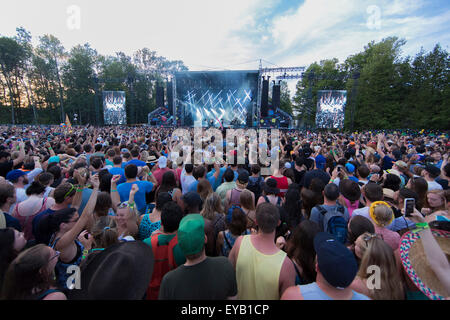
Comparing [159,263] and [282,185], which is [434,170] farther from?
[159,263]

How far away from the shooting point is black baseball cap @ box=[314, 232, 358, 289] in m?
1.14

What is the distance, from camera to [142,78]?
158 feet

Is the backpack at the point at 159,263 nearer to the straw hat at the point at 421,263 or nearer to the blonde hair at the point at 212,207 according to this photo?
the blonde hair at the point at 212,207

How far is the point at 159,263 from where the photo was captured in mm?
1900

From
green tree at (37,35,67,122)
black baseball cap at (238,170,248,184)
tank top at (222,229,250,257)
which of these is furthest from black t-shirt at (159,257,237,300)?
green tree at (37,35,67,122)

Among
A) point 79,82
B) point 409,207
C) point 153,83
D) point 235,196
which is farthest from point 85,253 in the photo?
point 153,83

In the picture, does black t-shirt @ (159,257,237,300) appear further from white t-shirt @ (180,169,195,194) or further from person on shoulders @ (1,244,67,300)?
white t-shirt @ (180,169,195,194)

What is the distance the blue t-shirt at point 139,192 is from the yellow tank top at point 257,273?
2.27 m

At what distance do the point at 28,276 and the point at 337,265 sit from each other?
5.72 ft

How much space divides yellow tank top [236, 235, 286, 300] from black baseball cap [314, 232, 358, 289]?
1.49 feet

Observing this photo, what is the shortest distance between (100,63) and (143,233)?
191ft
